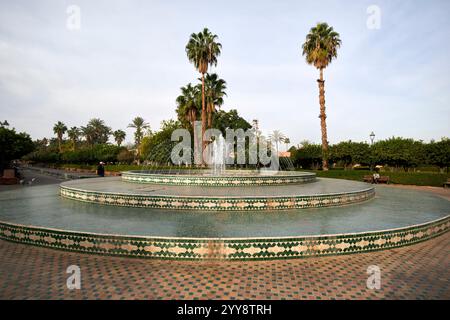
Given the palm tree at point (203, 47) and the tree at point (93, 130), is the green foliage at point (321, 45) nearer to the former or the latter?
the palm tree at point (203, 47)

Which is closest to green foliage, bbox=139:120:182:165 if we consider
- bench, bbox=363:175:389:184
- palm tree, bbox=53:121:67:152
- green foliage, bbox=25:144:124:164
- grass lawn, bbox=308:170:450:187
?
green foliage, bbox=25:144:124:164

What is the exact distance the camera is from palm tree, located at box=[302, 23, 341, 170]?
25.9 metres

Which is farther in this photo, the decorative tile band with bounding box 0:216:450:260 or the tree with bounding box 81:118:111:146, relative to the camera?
the tree with bounding box 81:118:111:146

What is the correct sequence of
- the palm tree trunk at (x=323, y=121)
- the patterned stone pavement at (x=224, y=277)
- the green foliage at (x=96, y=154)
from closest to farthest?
the patterned stone pavement at (x=224, y=277)
the palm tree trunk at (x=323, y=121)
the green foliage at (x=96, y=154)

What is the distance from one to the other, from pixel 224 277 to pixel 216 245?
2.33 ft

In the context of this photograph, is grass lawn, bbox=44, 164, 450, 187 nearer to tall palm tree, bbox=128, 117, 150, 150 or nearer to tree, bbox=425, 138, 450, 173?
tree, bbox=425, 138, 450, 173

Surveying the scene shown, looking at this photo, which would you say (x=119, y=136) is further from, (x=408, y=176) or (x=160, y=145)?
(x=408, y=176)

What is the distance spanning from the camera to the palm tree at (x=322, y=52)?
85.0 ft

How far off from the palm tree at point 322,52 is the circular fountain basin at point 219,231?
19.1 meters

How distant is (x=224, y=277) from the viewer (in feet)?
13.3

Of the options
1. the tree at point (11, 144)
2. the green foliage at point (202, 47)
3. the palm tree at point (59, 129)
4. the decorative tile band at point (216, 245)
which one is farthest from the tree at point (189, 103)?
the palm tree at point (59, 129)

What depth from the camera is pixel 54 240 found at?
17.4ft

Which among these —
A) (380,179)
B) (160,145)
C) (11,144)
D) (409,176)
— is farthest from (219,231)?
(160,145)

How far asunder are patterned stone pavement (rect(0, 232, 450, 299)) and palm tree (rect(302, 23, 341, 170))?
21888 millimetres
